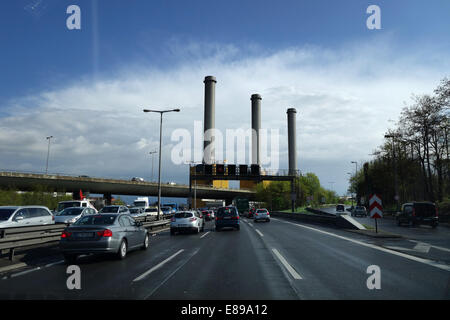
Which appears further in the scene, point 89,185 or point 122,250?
point 89,185

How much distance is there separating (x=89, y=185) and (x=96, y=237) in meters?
55.5

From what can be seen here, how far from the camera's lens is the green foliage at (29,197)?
44062mm

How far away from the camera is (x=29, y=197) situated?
163 ft

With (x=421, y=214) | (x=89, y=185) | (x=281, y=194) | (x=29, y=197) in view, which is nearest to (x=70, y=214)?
(x=421, y=214)

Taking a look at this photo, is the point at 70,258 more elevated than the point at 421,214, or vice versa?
the point at 421,214

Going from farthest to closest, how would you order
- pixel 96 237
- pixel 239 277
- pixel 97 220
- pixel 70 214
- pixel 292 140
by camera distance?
pixel 292 140 → pixel 70 214 → pixel 97 220 → pixel 96 237 → pixel 239 277

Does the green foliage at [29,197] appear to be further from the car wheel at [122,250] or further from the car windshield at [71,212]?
the car wheel at [122,250]

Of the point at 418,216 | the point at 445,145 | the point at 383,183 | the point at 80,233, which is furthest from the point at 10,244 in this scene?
the point at 383,183

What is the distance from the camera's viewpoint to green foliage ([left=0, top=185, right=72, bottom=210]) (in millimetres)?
44062

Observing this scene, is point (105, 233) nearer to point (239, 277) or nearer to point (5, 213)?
point (239, 277)

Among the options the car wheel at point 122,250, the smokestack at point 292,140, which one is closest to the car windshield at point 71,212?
the car wheel at point 122,250

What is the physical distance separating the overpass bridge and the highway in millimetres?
37309

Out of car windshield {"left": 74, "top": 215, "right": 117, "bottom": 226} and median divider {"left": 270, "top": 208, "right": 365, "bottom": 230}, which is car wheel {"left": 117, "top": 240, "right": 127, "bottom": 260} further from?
median divider {"left": 270, "top": 208, "right": 365, "bottom": 230}

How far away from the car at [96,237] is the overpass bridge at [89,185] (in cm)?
3616
